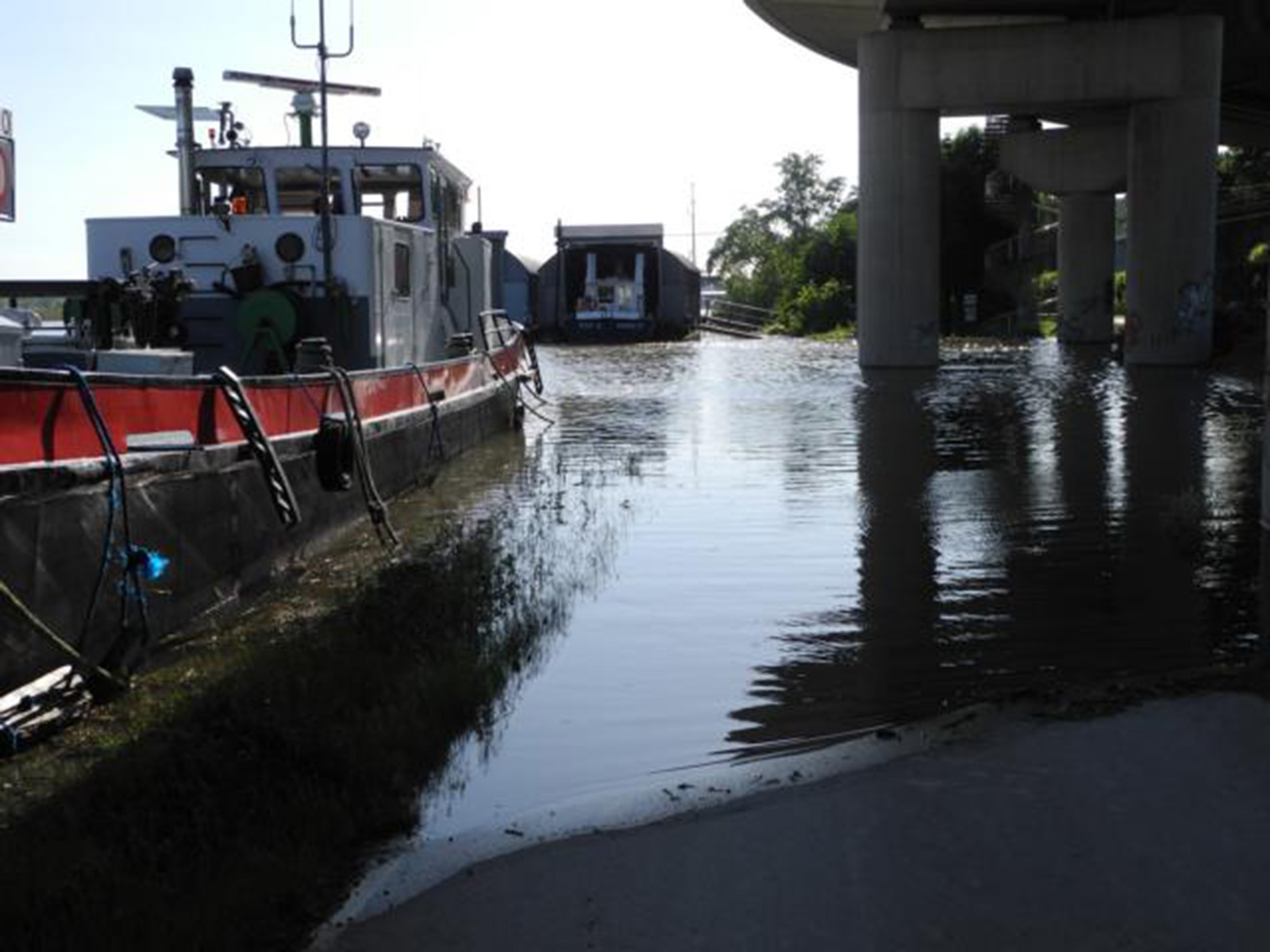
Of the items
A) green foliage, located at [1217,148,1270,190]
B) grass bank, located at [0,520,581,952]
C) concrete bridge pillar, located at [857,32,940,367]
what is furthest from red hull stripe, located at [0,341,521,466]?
green foliage, located at [1217,148,1270,190]

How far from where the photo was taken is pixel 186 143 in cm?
1430

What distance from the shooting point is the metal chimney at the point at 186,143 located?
1397 cm

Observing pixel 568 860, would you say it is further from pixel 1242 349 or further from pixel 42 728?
pixel 1242 349

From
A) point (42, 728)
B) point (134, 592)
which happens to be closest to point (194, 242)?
point (134, 592)

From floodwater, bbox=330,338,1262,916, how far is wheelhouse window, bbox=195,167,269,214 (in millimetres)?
3310

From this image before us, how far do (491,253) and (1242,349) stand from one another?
64.7ft

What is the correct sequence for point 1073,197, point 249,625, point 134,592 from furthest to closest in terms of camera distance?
1. point 1073,197
2. point 249,625
3. point 134,592

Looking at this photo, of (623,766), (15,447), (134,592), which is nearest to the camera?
(623,766)

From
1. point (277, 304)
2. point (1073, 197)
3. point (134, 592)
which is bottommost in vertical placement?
point (134, 592)

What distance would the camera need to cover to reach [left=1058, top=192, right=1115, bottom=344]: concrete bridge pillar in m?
46.5

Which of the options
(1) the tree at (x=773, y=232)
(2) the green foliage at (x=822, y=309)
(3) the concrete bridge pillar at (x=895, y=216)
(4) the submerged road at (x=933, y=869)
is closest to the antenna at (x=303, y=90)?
(4) the submerged road at (x=933, y=869)

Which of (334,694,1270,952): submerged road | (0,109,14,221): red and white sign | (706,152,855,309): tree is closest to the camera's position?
(334,694,1270,952): submerged road

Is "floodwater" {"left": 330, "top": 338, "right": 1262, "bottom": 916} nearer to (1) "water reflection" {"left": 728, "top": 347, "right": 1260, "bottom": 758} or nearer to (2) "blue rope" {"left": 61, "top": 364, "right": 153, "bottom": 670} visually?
(1) "water reflection" {"left": 728, "top": 347, "right": 1260, "bottom": 758}

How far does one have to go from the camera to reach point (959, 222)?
63.7m
